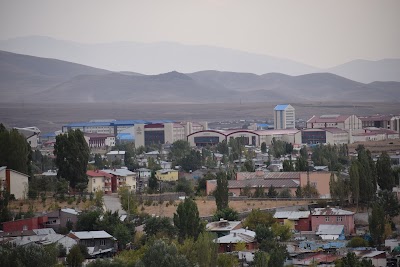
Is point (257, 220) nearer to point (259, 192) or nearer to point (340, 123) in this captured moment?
point (259, 192)

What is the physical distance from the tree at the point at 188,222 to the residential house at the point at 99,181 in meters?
9.18

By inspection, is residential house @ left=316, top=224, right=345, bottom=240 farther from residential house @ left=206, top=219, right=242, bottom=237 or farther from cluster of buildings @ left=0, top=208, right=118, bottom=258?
cluster of buildings @ left=0, top=208, right=118, bottom=258

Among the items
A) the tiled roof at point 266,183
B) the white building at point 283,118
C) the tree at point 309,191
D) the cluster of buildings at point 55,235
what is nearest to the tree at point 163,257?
the cluster of buildings at point 55,235

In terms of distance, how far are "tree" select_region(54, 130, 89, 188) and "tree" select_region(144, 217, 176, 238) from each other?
7.31 m

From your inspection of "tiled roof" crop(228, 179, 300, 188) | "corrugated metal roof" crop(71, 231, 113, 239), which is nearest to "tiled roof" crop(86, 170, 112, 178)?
"tiled roof" crop(228, 179, 300, 188)

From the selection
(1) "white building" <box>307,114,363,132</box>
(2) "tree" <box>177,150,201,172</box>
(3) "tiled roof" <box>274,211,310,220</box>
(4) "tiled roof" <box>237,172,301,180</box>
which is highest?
(1) "white building" <box>307,114,363,132</box>

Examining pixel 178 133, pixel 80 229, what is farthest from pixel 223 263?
pixel 178 133

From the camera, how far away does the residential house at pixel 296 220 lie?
27.3 m

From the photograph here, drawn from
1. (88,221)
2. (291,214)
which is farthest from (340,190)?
(88,221)

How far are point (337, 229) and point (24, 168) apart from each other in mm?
9103

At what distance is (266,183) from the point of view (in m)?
35.3

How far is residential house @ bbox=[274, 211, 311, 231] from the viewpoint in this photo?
1076 inches

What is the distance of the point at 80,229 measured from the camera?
2483cm

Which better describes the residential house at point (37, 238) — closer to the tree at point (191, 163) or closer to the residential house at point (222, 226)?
the residential house at point (222, 226)
